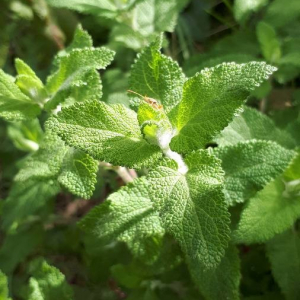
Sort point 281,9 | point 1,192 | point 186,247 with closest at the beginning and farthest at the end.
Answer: point 186,247 < point 281,9 < point 1,192

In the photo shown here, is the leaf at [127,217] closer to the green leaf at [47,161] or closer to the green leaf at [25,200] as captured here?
the green leaf at [47,161]

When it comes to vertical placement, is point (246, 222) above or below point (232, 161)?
below

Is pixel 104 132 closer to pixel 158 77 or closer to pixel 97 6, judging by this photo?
pixel 158 77

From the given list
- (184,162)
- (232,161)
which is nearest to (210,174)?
(184,162)

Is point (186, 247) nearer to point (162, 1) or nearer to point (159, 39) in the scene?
point (159, 39)

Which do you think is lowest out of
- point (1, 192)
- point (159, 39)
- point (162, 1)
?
point (1, 192)

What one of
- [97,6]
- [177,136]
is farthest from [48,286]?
[97,6]
